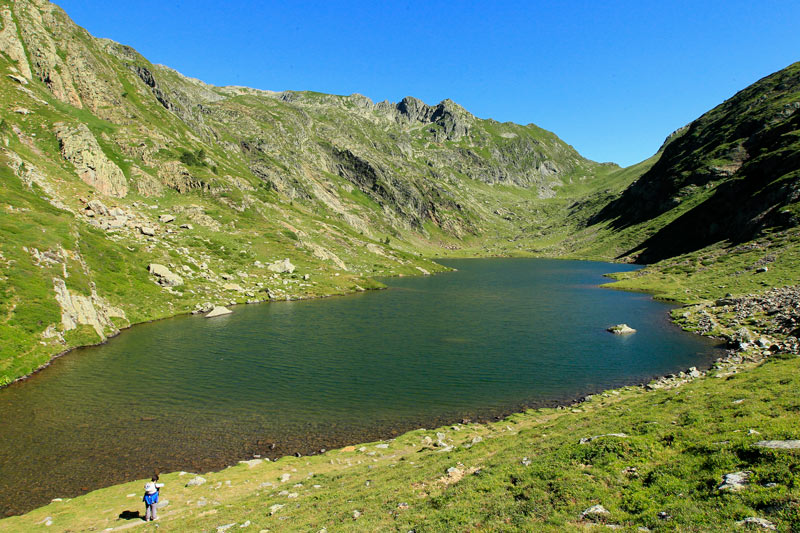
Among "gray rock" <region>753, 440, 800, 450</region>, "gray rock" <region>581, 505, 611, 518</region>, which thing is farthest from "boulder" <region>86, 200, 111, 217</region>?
"gray rock" <region>753, 440, 800, 450</region>

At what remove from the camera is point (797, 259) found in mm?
78875

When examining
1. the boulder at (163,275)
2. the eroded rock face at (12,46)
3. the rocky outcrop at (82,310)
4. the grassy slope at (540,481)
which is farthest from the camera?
the eroded rock face at (12,46)

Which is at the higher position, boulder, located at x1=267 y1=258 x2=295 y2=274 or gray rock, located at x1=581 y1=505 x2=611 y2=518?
boulder, located at x1=267 y1=258 x2=295 y2=274

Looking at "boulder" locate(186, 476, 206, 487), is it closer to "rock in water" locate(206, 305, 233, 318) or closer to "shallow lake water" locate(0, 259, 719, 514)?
"shallow lake water" locate(0, 259, 719, 514)

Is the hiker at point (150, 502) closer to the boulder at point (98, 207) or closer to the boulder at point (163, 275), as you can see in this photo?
the boulder at point (163, 275)

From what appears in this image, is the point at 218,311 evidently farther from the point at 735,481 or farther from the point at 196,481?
the point at 735,481

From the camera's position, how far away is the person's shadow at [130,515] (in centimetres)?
2098

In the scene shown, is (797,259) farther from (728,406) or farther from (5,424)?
(5,424)

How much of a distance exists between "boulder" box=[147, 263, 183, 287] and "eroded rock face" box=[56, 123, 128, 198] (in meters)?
41.0

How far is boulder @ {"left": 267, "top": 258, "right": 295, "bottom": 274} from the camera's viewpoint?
110 m

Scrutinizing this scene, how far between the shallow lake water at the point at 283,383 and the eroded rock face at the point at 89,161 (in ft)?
197

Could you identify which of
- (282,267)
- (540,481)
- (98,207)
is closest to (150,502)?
(540,481)

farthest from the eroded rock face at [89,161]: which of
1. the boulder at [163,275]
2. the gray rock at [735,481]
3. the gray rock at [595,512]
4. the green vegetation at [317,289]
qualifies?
the gray rock at [735,481]

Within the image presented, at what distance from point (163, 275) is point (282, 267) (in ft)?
113
